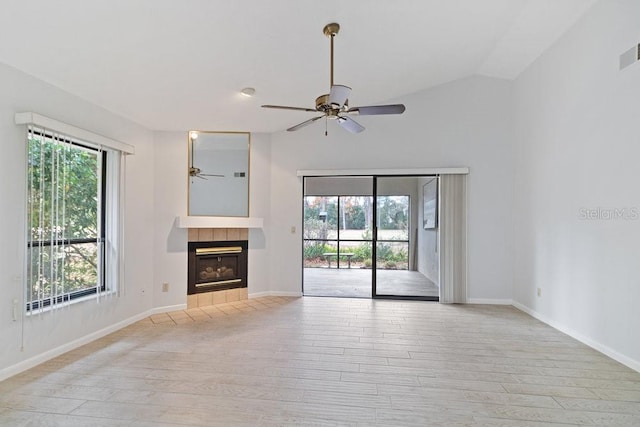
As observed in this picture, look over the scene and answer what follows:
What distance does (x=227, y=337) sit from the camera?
3.69 metres

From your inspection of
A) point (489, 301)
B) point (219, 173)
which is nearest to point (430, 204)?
point (489, 301)

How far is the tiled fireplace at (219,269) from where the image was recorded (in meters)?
5.07

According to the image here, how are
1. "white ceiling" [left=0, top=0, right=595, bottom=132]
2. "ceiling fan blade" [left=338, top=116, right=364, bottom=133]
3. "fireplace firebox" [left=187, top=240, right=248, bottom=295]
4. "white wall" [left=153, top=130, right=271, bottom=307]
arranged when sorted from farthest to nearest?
"fireplace firebox" [left=187, top=240, right=248, bottom=295] → "white wall" [left=153, top=130, right=271, bottom=307] → "ceiling fan blade" [left=338, top=116, right=364, bottom=133] → "white ceiling" [left=0, top=0, right=595, bottom=132]

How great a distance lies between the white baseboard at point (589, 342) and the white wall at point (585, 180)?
0.04ft

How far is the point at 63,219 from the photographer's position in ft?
10.6

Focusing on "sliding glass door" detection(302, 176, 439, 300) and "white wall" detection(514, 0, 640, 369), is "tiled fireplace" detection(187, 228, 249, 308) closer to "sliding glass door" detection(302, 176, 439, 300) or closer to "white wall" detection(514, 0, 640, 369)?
"sliding glass door" detection(302, 176, 439, 300)

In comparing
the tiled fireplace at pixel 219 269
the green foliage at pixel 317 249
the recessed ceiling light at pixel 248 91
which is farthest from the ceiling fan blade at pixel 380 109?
the green foliage at pixel 317 249

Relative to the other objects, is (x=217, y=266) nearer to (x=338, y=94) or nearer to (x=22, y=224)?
(x=22, y=224)

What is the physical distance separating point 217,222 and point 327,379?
10.1ft

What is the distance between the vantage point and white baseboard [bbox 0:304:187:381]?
278 centimetres

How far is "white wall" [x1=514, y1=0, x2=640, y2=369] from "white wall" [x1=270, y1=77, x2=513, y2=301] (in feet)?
1.25

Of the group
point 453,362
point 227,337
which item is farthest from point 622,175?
point 227,337

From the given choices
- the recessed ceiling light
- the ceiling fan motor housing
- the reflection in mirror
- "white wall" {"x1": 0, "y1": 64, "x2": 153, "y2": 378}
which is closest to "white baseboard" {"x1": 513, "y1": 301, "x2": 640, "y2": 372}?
the ceiling fan motor housing

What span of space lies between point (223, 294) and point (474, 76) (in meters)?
5.10
